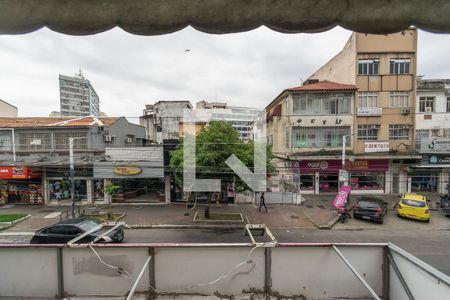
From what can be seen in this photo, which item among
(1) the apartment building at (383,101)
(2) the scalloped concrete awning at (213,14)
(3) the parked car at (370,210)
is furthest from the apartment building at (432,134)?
(2) the scalloped concrete awning at (213,14)

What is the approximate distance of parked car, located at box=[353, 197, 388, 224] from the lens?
1428 cm

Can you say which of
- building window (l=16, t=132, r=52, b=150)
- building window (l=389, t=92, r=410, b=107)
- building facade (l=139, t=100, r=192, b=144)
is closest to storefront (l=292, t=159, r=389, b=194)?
building window (l=389, t=92, r=410, b=107)

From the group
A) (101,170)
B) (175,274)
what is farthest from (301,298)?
(101,170)

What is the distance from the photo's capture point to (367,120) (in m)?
21.4

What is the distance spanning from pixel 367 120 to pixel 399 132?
3014 millimetres

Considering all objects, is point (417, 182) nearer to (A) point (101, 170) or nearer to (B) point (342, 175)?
(B) point (342, 175)

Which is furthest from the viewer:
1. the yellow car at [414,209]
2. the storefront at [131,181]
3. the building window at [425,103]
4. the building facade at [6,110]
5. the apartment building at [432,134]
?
the building facade at [6,110]

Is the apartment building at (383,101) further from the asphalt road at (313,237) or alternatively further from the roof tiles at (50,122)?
the roof tiles at (50,122)

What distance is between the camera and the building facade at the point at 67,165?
18.3 metres

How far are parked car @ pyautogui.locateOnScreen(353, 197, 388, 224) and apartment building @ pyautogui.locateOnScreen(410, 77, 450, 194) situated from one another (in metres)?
9.56

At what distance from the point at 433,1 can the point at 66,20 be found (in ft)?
6.53

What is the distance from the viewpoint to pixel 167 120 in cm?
3422

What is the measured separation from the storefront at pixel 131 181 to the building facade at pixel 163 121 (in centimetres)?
1146

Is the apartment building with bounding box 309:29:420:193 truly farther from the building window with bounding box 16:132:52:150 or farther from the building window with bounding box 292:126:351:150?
the building window with bounding box 16:132:52:150
